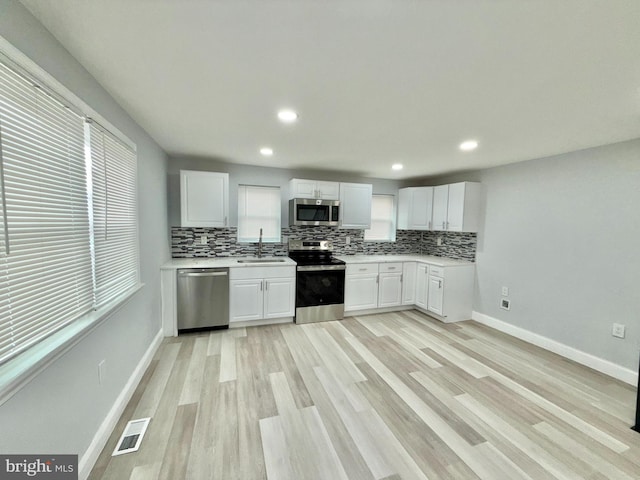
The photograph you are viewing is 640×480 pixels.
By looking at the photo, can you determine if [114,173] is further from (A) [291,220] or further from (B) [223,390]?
(A) [291,220]

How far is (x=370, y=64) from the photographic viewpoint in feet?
4.44

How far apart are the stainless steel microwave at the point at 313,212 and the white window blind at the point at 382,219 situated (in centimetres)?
104

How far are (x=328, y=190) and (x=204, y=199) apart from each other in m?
1.80

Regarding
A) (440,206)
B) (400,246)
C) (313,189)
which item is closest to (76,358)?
(313,189)

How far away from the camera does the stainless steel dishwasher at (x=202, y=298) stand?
3.18 m

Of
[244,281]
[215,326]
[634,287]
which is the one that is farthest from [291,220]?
[634,287]

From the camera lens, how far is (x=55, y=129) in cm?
124

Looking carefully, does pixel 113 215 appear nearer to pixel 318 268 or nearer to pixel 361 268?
pixel 318 268

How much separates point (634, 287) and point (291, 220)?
12.6 feet

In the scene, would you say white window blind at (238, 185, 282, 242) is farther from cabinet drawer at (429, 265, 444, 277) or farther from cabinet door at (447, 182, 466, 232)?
cabinet door at (447, 182, 466, 232)

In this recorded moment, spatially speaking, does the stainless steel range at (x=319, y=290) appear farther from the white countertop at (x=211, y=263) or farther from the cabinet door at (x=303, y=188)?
the cabinet door at (x=303, y=188)

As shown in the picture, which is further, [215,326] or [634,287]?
[215,326]

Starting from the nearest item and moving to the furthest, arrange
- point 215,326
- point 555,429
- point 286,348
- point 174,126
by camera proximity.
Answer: point 555,429
point 174,126
point 286,348
point 215,326

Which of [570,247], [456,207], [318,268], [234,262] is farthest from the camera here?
[456,207]
